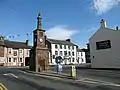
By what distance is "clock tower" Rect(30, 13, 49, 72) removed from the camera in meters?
39.8

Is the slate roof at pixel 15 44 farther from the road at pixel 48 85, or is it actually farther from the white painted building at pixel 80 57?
the road at pixel 48 85

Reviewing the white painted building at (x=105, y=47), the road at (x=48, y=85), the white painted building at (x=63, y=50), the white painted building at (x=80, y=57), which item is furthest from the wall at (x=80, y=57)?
the road at (x=48, y=85)

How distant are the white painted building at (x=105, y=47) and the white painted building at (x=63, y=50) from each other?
38.9m

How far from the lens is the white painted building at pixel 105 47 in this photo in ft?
149

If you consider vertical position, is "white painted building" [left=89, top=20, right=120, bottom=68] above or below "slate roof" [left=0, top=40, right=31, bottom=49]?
below

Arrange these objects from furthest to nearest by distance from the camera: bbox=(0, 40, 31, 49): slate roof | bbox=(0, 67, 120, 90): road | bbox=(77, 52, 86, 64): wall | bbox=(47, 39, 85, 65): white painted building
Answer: bbox=(77, 52, 86, 64): wall → bbox=(47, 39, 85, 65): white painted building → bbox=(0, 40, 31, 49): slate roof → bbox=(0, 67, 120, 90): road

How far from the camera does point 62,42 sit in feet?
318

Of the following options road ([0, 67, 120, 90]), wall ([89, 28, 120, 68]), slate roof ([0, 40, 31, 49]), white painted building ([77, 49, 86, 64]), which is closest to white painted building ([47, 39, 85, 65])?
white painted building ([77, 49, 86, 64])

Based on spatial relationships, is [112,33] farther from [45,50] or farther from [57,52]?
[57,52]

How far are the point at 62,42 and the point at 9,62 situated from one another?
26.1 metres

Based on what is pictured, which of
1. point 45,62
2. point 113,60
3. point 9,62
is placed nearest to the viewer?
point 45,62

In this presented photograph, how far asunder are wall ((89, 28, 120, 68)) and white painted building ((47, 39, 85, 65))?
129 feet

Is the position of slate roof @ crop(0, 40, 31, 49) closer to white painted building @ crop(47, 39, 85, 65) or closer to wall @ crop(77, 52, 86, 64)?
white painted building @ crop(47, 39, 85, 65)

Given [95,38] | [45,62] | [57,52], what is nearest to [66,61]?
[57,52]
